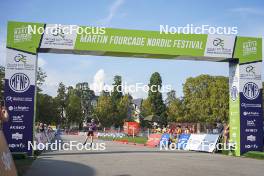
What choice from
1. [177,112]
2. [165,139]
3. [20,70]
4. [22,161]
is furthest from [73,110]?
[22,161]

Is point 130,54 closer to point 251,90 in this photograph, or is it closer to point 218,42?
point 218,42

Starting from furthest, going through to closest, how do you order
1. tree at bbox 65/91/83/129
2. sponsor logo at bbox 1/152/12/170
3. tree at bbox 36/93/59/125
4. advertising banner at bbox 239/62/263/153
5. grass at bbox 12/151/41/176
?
1. tree at bbox 65/91/83/129
2. tree at bbox 36/93/59/125
3. advertising banner at bbox 239/62/263/153
4. grass at bbox 12/151/41/176
5. sponsor logo at bbox 1/152/12/170

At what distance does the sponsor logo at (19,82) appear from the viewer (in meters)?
17.1

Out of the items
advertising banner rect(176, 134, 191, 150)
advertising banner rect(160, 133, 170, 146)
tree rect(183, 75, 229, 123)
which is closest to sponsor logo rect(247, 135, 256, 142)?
advertising banner rect(176, 134, 191, 150)

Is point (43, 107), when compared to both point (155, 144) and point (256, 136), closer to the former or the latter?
point (155, 144)

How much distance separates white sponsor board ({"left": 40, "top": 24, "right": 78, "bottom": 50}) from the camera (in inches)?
693

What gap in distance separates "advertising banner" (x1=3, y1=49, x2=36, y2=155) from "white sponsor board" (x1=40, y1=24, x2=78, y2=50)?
2.98 feet

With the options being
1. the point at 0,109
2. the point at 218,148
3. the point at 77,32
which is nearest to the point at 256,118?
the point at 218,148

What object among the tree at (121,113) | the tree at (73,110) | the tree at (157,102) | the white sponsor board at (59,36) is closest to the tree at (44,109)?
the tree at (121,113)

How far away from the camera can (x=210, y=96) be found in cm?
7575

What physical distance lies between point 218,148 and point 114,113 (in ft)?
216

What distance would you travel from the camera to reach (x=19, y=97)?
1712 cm

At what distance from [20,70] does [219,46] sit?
917cm

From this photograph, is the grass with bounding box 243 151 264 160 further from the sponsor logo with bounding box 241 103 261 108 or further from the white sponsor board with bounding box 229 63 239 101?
the white sponsor board with bounding box 229 63 239 101
